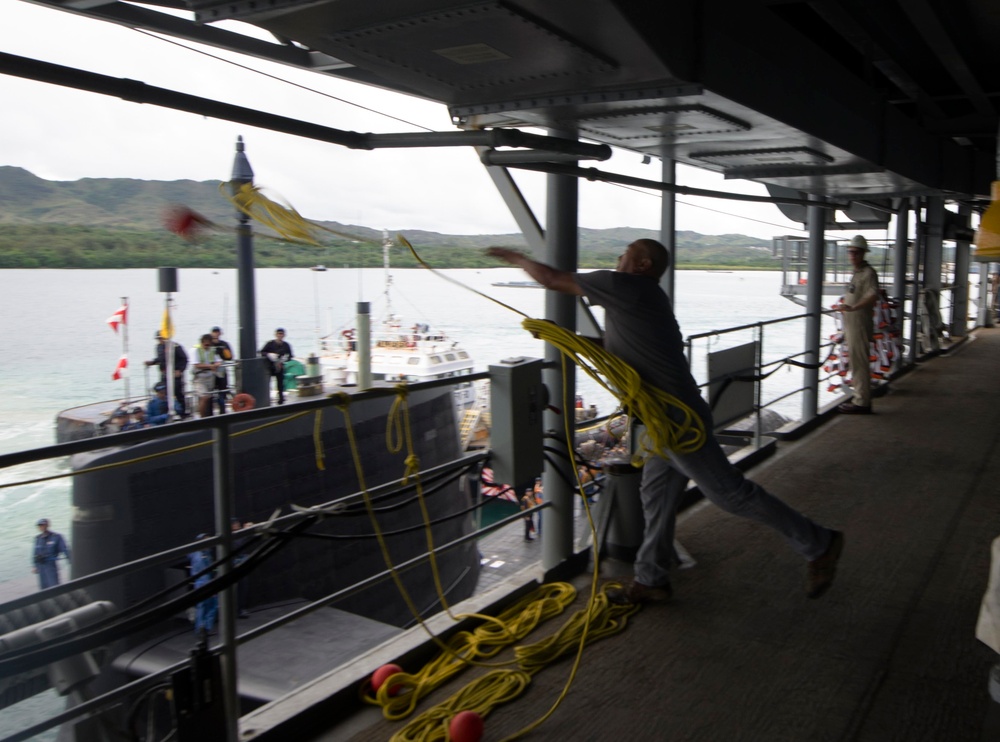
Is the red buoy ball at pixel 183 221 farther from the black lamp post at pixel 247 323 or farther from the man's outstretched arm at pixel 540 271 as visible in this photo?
the black lamp post at pixel 247 323

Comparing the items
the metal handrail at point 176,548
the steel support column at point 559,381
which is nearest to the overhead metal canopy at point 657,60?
the steel support column at point 559,381

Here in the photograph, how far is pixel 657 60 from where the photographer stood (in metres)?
2.68

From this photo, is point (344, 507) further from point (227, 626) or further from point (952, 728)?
point (952, 728)

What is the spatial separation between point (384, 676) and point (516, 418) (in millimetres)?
1065

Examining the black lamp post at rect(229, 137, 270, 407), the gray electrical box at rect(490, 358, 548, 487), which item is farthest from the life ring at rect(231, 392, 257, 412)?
the gray electrical box at rect(490, 358, 548, 487)

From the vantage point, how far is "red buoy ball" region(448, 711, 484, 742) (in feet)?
7.39

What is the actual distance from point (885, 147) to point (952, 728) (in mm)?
4578

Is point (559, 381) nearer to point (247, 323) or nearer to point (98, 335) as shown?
point (247, 323)

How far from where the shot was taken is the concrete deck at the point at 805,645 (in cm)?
239

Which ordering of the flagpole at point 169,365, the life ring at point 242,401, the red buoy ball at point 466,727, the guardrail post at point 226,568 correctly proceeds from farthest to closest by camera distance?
the life ring at point 242,401, the flagpole at point 169,365, the red buoy ball at point 466,727, the guardrail post at point 226,568

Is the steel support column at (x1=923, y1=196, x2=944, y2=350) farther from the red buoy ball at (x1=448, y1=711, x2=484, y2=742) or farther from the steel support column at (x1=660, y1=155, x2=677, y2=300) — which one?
the red buoy ball at (x1=448, y1=711, x2=484, y2=742)

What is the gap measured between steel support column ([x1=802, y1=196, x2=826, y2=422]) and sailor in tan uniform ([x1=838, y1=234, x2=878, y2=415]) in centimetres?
30

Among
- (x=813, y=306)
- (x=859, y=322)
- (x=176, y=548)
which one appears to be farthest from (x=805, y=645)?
(x=859, y=322)

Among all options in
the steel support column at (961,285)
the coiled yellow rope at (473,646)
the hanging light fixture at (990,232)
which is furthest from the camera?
the steel support column at (961,285)
